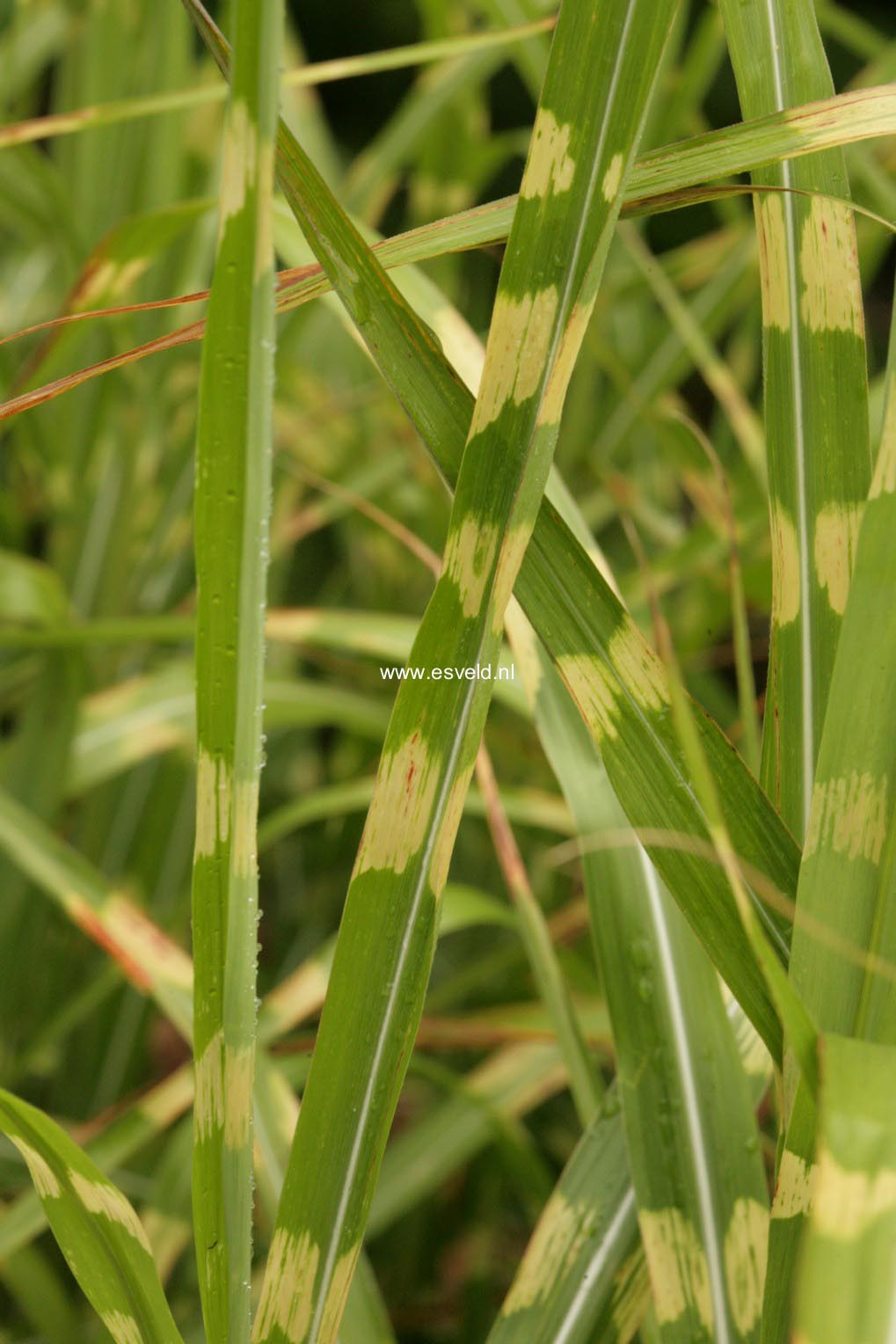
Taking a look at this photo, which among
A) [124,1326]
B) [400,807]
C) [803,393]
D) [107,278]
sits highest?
[107,278]

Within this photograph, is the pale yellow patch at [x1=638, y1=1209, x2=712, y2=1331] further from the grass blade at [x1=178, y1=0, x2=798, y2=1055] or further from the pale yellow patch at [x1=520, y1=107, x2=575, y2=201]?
the pale yellow patch at [x1=520, y1=107, x2=575, y2=201]

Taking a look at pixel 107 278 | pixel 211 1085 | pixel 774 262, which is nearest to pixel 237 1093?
pixel 211 1085

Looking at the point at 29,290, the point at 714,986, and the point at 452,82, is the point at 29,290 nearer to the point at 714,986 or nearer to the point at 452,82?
the point at 452,82

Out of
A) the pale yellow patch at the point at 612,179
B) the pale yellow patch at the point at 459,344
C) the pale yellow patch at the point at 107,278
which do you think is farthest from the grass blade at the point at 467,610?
the pale yellow patch at the point at 107,278

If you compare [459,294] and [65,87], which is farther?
[459,294]

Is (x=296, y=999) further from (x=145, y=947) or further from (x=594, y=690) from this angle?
(x=594, y=690)

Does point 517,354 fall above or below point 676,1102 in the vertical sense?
above

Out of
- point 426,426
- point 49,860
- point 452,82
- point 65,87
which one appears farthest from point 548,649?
point 65,87

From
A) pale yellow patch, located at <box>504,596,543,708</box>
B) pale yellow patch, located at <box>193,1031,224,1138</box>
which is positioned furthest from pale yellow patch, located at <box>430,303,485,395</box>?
pale yellow patch, located at <box>193,1031,224,1138</box>
